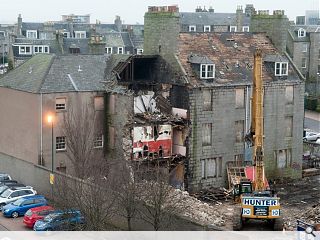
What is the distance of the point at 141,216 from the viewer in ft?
105

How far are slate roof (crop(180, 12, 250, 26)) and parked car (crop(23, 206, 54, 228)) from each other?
60.0 metres

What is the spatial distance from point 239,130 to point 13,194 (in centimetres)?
1575

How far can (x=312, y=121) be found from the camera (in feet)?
231

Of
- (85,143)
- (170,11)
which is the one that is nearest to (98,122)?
(85,143)

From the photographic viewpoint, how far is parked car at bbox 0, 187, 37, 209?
38.6 meters

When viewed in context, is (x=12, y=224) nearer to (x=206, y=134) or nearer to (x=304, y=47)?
(x=206, y=134)

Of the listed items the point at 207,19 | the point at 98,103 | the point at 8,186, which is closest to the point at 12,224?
the point at 8,186

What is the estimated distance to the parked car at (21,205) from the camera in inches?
1453

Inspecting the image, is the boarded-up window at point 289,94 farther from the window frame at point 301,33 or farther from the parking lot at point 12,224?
the window frame at point 301,33

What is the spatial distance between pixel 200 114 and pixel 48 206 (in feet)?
38.5

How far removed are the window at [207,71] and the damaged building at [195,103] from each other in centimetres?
7

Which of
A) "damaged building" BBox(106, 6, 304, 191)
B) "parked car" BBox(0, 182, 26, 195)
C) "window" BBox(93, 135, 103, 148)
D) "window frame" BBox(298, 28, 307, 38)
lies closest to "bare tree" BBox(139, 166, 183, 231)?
"damaged building" BBox(106, 6, 304, 191)

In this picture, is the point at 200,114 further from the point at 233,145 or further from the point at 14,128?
the point at 14,128

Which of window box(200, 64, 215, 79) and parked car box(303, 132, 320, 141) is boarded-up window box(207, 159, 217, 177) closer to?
window box(200, 64, 215, 79)
